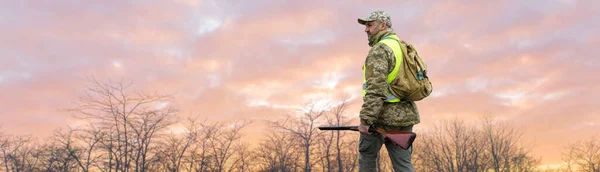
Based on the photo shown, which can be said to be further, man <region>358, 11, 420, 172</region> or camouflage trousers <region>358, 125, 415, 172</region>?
camouflage trousers <region>358, 125, 415, 172</region>

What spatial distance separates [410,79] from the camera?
A: 4.43 meters

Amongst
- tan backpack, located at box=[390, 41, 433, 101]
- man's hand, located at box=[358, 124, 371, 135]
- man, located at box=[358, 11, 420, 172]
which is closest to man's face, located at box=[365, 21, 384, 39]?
man, located at box=[358, 11, 420, 172]

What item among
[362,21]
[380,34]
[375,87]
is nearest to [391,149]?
[375,87]

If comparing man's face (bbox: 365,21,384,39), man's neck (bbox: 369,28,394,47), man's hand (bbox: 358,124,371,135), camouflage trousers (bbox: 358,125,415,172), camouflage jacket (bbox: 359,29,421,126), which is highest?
man's face (bbox: 365,21,384,39)

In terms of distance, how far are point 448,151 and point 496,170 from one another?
11.8 ft

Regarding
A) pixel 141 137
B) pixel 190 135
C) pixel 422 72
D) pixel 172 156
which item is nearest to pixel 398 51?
pixel 422 72

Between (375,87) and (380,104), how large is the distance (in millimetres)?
142

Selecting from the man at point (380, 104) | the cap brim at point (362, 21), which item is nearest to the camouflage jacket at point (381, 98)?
the man at point (380, 104)

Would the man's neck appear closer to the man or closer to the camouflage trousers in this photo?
the man

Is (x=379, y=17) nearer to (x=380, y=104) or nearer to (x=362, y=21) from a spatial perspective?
(x=362, y=21)

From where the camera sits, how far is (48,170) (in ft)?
67.6

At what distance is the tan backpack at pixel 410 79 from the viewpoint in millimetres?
4371

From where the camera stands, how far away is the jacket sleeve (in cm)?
422

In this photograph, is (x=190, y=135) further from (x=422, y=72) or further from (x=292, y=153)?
(x=422, y=72)
